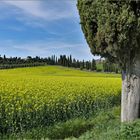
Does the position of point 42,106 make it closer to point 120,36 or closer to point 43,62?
point 120,36

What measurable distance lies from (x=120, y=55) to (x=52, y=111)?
12.7 ft

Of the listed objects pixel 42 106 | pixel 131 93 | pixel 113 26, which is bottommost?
pixel 42 106

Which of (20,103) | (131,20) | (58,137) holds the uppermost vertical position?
(131,20)

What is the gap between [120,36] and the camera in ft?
39.9

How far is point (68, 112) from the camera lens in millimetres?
16812

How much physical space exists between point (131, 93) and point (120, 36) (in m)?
2.44

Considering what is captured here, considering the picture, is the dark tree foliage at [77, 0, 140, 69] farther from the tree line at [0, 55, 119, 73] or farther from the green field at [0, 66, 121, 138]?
the tree line at [0, 55, 119, 73]

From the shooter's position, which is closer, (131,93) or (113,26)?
(113,26)

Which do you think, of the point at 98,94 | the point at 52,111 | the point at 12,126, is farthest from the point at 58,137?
the point at 98,94

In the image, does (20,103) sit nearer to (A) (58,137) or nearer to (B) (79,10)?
(A) (58,137)

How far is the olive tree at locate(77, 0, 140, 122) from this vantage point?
12.1 m

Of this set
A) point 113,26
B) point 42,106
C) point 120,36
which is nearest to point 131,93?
point 120,36

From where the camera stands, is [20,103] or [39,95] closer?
[20,103]

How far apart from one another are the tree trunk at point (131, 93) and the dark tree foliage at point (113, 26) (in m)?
0.34
